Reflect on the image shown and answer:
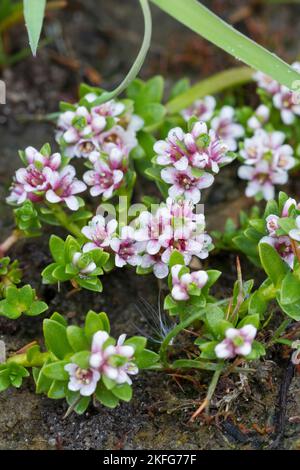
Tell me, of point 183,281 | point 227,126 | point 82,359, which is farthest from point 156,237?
point 227,126

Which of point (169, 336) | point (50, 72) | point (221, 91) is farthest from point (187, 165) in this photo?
point (50, 72)

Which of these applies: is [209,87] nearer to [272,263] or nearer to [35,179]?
[35,179]

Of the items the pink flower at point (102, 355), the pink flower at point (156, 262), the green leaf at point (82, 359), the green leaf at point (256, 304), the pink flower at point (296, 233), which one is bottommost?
the green leaf at point (82, 359)

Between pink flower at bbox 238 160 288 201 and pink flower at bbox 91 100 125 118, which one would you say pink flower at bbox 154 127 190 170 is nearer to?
pink flower at bbox 91 100 125 118

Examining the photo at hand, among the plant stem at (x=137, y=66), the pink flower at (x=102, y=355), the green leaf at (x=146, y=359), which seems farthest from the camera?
the plant stem at (x=137, y=66)

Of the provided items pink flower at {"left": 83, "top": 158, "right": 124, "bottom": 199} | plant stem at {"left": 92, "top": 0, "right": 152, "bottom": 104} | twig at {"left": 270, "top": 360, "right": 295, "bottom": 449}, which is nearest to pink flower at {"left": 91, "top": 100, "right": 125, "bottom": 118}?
plant stem at {"left": 92, "top": 0, "right": 152, "bottom": 104}

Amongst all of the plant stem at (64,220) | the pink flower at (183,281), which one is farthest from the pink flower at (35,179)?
the pink flower at (183,281)

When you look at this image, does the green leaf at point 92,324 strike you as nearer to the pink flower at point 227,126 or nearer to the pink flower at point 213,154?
the pink flower at point 213,154
